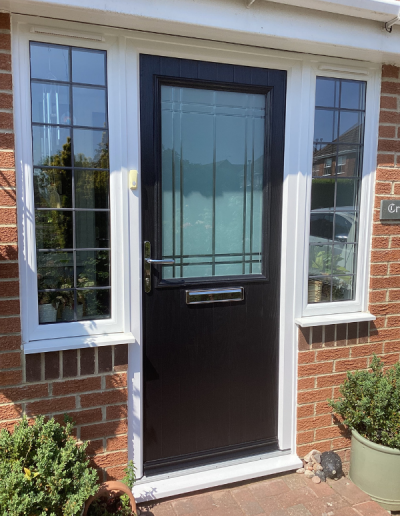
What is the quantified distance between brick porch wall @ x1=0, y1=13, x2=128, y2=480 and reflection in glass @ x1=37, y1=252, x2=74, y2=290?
0.15m

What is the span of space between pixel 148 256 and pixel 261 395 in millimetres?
1227

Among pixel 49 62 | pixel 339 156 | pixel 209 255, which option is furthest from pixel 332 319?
pixel 49 62

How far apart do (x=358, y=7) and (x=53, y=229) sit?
6.78 ft

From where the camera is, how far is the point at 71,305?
7.55ft

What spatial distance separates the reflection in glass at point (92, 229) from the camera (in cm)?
228

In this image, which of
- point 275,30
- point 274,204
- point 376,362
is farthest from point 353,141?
point 376,362

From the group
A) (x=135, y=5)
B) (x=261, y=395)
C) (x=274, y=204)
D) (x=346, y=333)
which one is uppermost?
(x=135, y=5)

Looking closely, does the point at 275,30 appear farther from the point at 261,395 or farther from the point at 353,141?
the point at 261,395

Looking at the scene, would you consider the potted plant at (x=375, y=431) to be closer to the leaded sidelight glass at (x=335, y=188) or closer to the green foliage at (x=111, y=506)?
the leaded sidelight glass at (x=335, y=188)

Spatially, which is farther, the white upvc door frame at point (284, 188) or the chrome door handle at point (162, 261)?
the chrome door handle at point (162, 261)

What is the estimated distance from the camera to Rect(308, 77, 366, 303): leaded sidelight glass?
2.68m

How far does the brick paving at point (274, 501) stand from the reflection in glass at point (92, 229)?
1566mm

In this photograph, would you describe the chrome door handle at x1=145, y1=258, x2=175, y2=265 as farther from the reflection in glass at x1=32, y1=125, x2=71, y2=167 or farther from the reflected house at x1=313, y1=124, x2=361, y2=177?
the reflected house at x1=313, y1=124, x2=361, y2=177

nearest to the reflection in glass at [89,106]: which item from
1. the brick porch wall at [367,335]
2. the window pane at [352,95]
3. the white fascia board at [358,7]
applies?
the white fascia board at [358,7]
